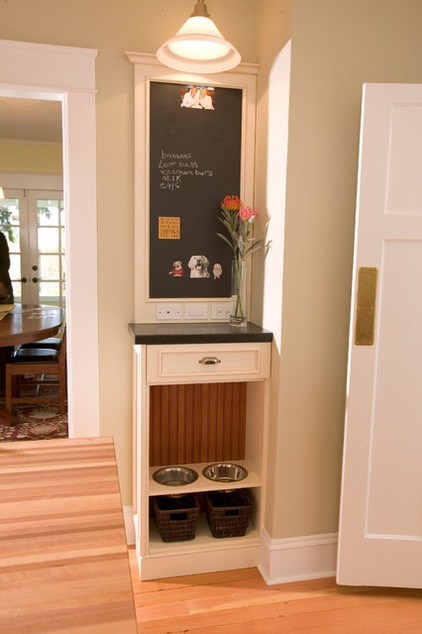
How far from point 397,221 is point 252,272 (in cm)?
75

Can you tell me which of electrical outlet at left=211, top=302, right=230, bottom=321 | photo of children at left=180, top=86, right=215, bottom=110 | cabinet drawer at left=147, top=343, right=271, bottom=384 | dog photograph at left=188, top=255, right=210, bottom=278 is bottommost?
cabinet drawer at left=147, top=343, right=271, bottom=384

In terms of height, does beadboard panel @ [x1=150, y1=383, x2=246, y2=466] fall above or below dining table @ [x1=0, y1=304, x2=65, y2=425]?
below

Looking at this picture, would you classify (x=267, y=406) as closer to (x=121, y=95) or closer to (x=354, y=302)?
(x=354, y=302)

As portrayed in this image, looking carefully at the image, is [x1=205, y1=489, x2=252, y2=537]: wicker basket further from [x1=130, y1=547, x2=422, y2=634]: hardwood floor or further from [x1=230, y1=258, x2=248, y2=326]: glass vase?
[x1=230, y1=258, x2=248, y2=326]: glass vase

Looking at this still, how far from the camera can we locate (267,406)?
7.49ft

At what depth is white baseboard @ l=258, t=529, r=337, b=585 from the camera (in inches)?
87.8

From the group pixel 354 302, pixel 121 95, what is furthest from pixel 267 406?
pixel 121 95

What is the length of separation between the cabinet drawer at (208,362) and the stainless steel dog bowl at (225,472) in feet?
1.70

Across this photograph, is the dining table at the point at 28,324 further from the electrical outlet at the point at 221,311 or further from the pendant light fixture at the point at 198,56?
the pendant light fixture at the point at 198,56

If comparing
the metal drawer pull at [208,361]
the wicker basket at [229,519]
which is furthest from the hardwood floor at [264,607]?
the metal drawer pull at [208,361]

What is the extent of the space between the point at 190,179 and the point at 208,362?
871mm

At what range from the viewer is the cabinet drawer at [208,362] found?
2131 millimetres

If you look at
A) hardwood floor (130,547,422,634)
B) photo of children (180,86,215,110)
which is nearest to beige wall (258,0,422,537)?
hardwood floor (130,547,422,634)

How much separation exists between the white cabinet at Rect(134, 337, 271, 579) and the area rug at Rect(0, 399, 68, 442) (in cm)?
168
